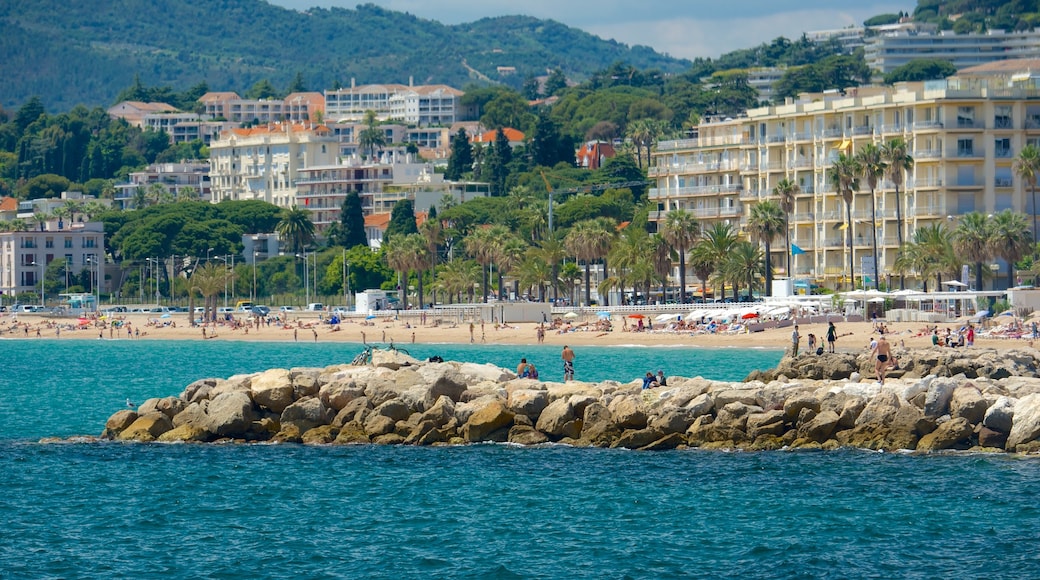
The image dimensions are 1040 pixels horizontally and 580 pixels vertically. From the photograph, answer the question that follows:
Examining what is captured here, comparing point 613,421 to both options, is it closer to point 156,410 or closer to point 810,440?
point 810,440

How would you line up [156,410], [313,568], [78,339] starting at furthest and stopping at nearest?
[78,339] < [156,410] < [313,568]

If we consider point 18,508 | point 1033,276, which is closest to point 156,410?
point 18,508

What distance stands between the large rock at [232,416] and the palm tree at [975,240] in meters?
47.9

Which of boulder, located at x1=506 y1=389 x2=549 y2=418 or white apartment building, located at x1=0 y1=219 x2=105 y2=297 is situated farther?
white apartment building, located at x1=0 y1=219 x2=105 y2=297

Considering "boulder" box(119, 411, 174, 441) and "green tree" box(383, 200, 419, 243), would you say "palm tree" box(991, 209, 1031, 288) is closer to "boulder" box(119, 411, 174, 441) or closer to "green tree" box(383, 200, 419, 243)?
"boulder" box(119, 411, 174, 441)

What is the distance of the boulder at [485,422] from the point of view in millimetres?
38062

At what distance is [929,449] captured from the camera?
35000 mm

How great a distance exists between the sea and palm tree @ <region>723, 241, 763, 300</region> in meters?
53.4

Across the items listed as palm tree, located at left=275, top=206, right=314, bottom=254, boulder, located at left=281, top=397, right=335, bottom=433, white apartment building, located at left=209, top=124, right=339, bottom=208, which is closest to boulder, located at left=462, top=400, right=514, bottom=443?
boulder, located at left=281, top=397, right=335, bottom=433

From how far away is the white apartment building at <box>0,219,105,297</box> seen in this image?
146 m

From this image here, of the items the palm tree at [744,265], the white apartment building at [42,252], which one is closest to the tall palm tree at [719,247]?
the palm tree at [744,265]

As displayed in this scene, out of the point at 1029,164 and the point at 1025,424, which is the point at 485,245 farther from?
the point at 1025,424

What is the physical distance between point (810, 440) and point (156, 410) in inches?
615

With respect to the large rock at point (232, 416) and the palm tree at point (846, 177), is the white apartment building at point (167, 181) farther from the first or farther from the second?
the large rock at point (232, 416)
